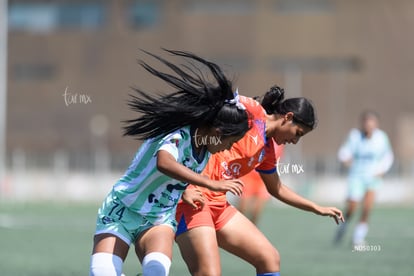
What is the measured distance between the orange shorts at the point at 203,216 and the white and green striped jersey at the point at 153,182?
0.46 meters

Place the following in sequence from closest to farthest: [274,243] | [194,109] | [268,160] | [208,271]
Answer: [194,109] → [208,271] → [268,160] → [274,243]

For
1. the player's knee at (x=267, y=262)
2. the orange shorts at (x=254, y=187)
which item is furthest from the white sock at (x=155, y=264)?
the orange shorts at (x=254, y=187)

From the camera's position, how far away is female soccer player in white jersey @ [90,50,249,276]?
20.8 feet

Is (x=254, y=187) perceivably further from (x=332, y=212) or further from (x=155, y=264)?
(x=155, y=264)

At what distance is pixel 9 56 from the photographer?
52531mm

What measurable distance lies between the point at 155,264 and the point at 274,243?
358 inches

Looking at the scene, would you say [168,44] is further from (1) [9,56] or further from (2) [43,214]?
(2) [43,214]

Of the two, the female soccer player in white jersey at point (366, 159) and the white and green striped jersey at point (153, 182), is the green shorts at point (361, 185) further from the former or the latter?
the white and green striped jersey at point (153, 182)

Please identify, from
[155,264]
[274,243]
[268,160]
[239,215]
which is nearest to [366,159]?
[274,243]

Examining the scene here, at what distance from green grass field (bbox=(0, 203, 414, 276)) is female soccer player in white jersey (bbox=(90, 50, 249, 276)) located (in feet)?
13.5

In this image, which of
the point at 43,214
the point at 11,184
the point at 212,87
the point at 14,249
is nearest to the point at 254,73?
the point at 11,184

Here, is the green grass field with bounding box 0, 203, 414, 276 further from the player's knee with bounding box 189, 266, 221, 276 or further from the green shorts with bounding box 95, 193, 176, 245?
the green shorts with bounding box 95, 193, 176, 245

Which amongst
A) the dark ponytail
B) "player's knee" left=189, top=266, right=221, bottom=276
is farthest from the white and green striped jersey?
the dark ponytail

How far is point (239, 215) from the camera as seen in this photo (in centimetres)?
734
